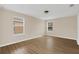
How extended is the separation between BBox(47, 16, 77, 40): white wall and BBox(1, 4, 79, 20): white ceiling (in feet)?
0.40

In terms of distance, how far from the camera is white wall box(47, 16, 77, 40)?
2.15 metres

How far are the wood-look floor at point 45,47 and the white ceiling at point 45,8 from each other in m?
0.61

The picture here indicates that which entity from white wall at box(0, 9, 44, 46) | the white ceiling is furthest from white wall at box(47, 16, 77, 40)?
white wall at box(0, 9, 44, 46)

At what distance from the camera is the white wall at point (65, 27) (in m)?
2.15

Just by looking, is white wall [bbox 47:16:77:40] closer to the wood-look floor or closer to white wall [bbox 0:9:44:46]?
the wood-look floor

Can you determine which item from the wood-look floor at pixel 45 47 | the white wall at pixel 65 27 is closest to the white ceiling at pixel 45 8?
the white wall at pixel 65 27

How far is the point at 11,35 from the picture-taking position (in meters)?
2.13

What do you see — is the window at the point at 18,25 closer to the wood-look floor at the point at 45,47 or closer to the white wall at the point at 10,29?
the white wall at the point at 10,29

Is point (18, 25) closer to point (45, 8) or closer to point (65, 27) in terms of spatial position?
point (45, 8)

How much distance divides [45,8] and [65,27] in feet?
2.28

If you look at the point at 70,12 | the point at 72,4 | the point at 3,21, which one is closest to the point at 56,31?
the point at 70,12

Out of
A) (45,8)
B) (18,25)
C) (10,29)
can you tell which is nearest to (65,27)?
(45,8)
